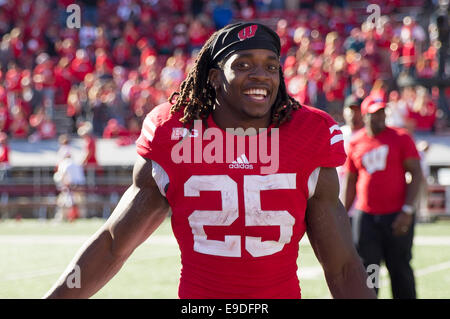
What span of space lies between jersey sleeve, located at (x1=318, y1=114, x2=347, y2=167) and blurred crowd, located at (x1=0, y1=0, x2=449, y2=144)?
1160 centimetres

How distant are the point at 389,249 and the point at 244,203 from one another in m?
3.81

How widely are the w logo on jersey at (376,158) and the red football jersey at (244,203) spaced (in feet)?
12.1

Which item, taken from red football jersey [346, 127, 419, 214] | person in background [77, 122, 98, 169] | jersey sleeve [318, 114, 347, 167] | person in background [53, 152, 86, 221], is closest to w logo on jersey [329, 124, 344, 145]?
jersey sleeve [318, 114, 347, 167]

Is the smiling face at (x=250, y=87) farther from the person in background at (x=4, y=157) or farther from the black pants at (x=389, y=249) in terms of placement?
the person in background at (x=4, y=157)

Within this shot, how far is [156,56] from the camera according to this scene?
21172 millimetres

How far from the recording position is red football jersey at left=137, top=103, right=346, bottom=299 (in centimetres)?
298

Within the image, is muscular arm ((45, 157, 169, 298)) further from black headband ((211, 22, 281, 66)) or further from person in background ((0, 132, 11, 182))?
person in background ((0, 132, 11, 182))

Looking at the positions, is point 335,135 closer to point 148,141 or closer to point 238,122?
point 238,122

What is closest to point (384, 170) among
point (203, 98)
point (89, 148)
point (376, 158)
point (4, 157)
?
point (376, 158)

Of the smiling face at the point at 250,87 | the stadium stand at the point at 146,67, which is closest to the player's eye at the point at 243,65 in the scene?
the smiling face at the point at 250,87

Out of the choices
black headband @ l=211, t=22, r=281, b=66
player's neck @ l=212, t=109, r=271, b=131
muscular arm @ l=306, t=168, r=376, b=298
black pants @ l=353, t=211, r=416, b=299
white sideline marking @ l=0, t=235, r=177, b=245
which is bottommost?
white sideline marking @ l=0, t=235, r=177, b=245

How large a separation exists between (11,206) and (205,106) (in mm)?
14874

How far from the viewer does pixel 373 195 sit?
6.68 m
